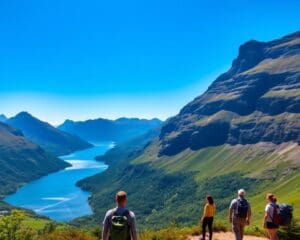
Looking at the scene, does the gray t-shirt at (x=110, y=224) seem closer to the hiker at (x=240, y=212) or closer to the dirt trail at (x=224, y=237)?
the hiker at (x=240, y=212)

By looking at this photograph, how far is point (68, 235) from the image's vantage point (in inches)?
1535

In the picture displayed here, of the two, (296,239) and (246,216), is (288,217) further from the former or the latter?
(296,239)

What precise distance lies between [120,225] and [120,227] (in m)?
0.09

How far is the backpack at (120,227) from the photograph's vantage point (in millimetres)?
19734

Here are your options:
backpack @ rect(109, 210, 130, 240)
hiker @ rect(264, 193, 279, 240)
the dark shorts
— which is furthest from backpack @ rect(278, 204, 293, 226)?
backpack @ rect(109, 210, 130, 240)

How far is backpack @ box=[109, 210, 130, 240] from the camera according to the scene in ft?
64.7

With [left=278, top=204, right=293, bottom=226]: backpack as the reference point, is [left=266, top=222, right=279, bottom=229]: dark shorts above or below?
below

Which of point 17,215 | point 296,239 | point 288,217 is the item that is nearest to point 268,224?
point 288,217

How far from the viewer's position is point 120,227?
1972cm

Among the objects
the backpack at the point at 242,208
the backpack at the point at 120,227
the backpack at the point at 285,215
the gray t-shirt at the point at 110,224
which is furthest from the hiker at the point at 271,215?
the backpack at the point at 120,227

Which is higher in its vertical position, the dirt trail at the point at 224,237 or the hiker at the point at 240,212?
the hiker at the point at 240,212

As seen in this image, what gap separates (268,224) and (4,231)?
165 feet

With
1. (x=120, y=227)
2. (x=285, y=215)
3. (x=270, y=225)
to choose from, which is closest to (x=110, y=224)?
(x=120, y=227)

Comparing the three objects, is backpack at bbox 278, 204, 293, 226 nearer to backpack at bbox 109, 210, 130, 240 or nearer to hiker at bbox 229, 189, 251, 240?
hiker at bbox 229, 189, 251, 240
